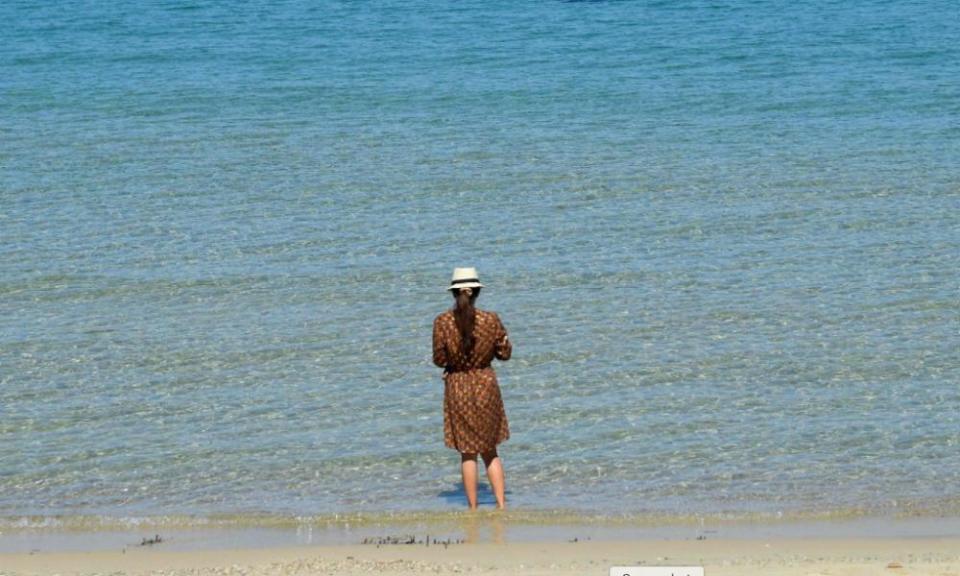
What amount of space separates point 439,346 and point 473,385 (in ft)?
0.93

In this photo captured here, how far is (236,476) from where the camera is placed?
31.6 feet

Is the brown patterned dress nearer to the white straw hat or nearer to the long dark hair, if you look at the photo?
the long dark hair

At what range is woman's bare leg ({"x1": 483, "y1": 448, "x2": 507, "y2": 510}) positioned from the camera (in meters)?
8.92

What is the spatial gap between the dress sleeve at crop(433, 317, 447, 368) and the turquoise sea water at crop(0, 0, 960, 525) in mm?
824

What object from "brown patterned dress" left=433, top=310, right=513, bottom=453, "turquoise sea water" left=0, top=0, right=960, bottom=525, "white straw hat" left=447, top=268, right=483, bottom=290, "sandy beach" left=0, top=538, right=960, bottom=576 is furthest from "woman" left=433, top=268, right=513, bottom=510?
"sandy beach" left=0, top=538, right=960, bottom=576

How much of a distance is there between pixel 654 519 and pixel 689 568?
1.44 meters

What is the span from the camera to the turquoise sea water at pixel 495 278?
31.8 ft

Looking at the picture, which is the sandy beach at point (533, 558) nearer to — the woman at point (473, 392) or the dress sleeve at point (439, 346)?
the woman at point (473, 392)

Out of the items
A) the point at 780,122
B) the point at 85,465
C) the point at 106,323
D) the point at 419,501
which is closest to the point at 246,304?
the point at 106,323

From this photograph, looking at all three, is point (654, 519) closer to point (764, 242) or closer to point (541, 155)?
point (764, 242)

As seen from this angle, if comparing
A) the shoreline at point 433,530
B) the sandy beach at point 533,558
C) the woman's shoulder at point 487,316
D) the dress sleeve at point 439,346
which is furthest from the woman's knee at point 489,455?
the sandy beach at point 533,558

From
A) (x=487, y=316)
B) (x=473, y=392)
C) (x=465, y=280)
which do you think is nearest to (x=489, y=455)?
(x=473, y=392)

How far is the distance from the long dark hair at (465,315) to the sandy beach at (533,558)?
113 centimetres

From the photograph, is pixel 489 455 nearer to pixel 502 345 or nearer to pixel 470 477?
pixel 470 477
